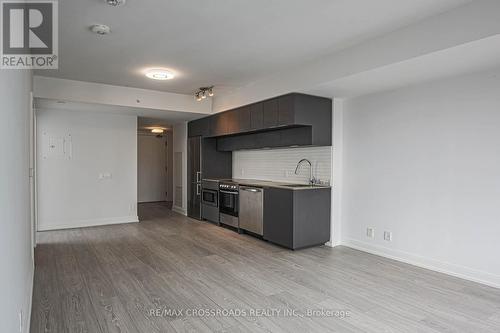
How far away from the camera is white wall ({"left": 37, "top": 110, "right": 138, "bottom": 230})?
6059 millimetres

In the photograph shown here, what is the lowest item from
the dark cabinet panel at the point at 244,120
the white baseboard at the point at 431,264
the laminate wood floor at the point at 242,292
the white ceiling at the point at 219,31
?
the laminate wood floor at the point at 242,292

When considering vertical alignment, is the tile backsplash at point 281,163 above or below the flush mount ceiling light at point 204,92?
below

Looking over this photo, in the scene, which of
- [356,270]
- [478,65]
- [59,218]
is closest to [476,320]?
[356,270]

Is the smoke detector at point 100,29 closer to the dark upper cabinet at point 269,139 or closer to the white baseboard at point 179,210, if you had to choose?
the dark upper cabinet at point 269,139

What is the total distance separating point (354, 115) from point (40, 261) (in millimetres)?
4860

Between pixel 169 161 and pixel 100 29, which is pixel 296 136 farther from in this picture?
pixel 169 161

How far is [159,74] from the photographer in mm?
4680

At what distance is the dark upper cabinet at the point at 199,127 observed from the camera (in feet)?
22.6

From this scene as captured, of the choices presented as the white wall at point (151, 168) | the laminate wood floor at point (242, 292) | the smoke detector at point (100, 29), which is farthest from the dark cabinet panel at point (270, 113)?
the white wall at point (151, 168)

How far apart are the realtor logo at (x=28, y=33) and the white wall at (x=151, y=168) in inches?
238

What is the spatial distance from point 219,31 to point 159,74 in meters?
1.76

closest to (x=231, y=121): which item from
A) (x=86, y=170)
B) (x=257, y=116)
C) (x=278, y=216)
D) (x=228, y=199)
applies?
(x=257, y=116)

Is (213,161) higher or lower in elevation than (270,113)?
lower

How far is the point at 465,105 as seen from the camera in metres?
3.61
